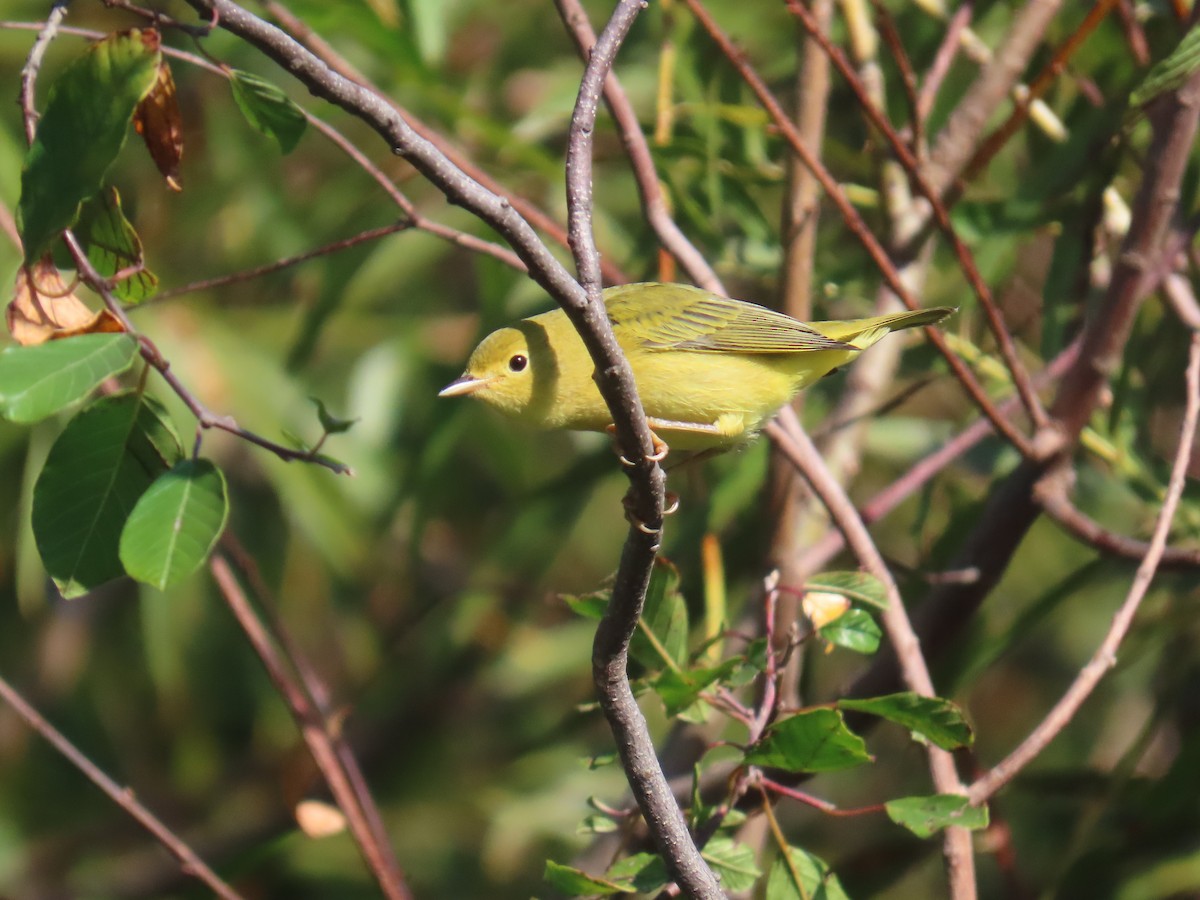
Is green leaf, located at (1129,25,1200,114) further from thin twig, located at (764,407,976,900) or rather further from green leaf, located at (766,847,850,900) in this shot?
green leaf, located at (766,847,850,900)

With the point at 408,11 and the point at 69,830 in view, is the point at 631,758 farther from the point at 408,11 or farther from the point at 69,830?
the point at 69,830

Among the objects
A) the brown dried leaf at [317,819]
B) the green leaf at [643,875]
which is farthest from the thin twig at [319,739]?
the green leaf at [643,875]

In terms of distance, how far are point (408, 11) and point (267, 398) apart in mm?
1791

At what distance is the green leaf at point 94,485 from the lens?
77.3 inches

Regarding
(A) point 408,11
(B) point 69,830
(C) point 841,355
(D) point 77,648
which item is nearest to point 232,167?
(A) point 408,11

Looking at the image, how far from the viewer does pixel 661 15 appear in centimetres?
448

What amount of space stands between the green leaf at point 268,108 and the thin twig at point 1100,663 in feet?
5.42

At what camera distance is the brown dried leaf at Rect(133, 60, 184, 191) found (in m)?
2.02

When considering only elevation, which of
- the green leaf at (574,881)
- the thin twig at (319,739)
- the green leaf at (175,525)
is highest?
the green leaf at (175,525)

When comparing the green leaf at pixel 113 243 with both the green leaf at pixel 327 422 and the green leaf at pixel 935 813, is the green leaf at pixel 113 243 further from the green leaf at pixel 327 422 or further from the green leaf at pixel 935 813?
the green leaf at pixel 935 813

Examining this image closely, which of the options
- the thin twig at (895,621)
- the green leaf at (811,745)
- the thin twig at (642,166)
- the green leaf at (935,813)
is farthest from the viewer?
the thin twig at (642,166)

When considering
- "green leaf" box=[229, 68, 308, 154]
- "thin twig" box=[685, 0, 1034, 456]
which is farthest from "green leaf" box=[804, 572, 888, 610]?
"green leaf" box=[229, 68, 308, 154]

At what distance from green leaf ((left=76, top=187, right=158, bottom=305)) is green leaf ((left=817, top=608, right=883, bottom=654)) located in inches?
51.3

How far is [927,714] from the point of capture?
2209 millimetres
